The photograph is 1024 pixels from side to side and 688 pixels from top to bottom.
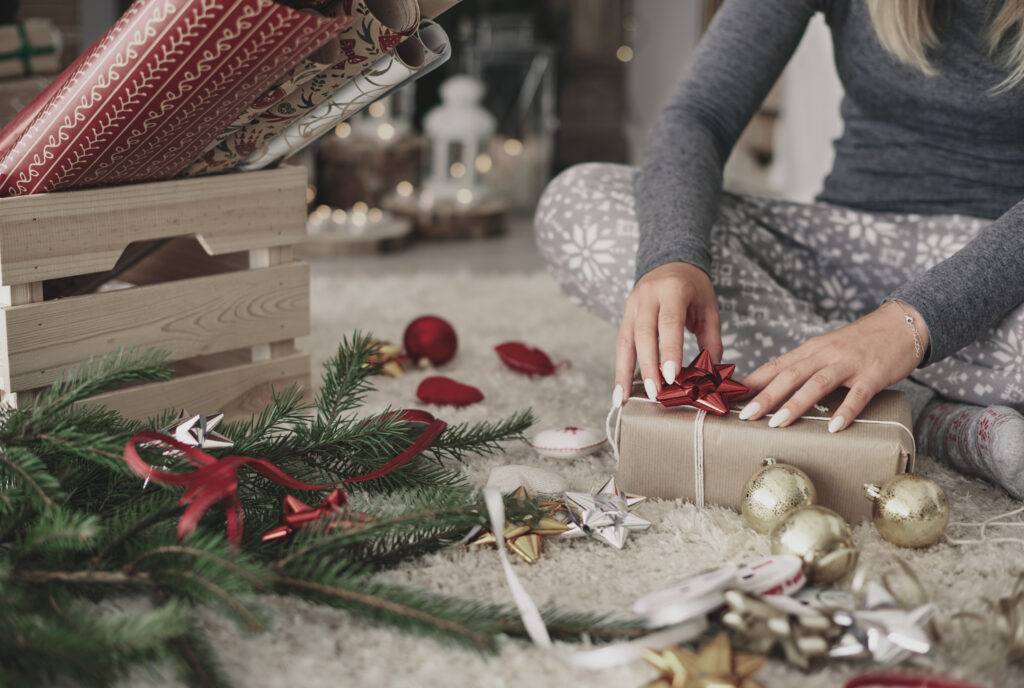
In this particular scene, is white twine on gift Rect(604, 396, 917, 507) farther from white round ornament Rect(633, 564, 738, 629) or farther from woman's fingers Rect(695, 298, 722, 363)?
white round ornament Rect(633, 564, 738, 629)

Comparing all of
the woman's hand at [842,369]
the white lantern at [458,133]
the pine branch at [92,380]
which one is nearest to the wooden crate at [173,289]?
the pine branch at [92,380]

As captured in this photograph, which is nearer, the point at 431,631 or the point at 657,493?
the point at 431,631

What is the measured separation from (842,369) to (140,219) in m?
0.71

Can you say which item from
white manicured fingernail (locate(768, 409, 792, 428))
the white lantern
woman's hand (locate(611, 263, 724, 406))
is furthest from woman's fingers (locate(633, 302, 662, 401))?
the white lantern

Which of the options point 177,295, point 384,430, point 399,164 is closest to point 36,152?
point 177,295

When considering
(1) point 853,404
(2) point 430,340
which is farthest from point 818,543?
(2) point 430,340

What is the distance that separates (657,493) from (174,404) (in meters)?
0.55

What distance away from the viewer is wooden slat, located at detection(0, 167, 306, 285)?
0.87 m

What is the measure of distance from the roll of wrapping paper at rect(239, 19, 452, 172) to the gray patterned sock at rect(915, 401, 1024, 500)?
65 centimetres

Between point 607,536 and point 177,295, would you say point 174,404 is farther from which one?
point 607,536

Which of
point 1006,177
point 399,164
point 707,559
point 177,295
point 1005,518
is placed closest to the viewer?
point 707,559

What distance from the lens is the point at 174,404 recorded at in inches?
40.4

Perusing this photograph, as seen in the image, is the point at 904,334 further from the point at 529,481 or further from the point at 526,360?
the point at 526,360

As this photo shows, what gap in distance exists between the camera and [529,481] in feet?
2.89
